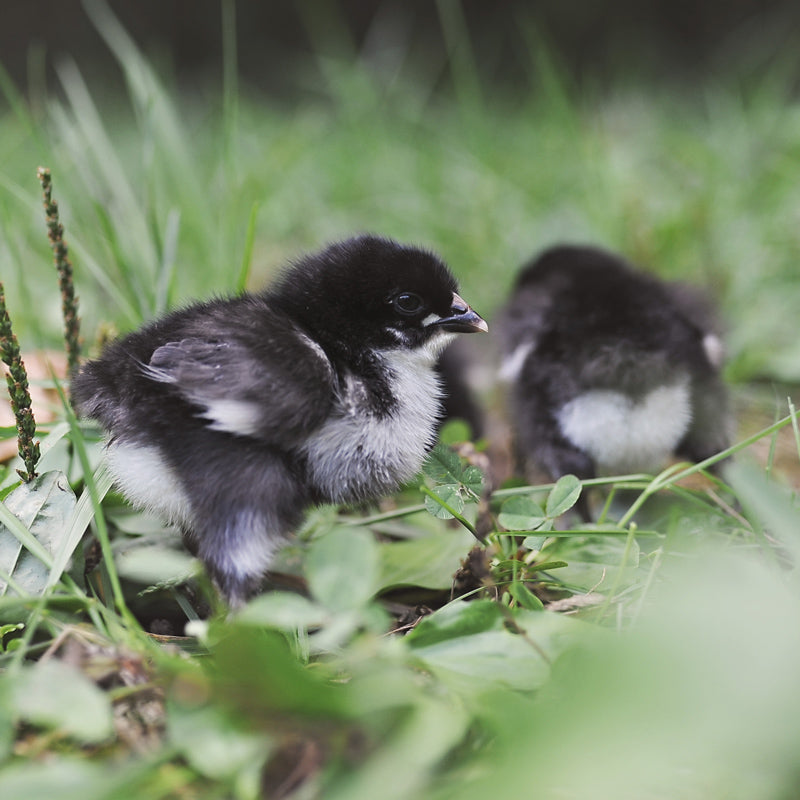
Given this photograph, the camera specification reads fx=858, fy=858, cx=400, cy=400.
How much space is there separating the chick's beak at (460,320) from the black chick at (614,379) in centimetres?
38

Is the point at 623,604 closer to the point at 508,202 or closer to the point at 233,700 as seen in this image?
the point at 233,700

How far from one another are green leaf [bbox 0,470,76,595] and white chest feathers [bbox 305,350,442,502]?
45 cm

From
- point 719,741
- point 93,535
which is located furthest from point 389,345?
point 719,741

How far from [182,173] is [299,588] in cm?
152

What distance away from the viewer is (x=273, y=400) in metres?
1.26

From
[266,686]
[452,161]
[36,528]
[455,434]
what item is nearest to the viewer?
[266,686]

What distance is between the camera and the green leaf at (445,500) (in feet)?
4.76

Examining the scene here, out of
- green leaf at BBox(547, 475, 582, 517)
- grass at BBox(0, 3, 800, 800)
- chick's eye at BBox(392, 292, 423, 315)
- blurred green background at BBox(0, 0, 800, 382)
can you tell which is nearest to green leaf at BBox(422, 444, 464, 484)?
grass at BBox(0, 3, 800, 800)

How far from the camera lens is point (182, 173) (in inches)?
104

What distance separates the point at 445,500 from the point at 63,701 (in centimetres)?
69

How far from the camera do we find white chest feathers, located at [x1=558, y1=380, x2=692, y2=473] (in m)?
1.91

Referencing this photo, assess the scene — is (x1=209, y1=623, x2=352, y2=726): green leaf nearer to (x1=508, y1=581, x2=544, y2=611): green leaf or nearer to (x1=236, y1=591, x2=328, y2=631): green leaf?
(x1=236, y1=591, x2=328, y2=631): green leaf

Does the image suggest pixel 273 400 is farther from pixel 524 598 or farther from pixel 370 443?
pixel 524 598

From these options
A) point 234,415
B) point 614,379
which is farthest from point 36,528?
point 614,379
